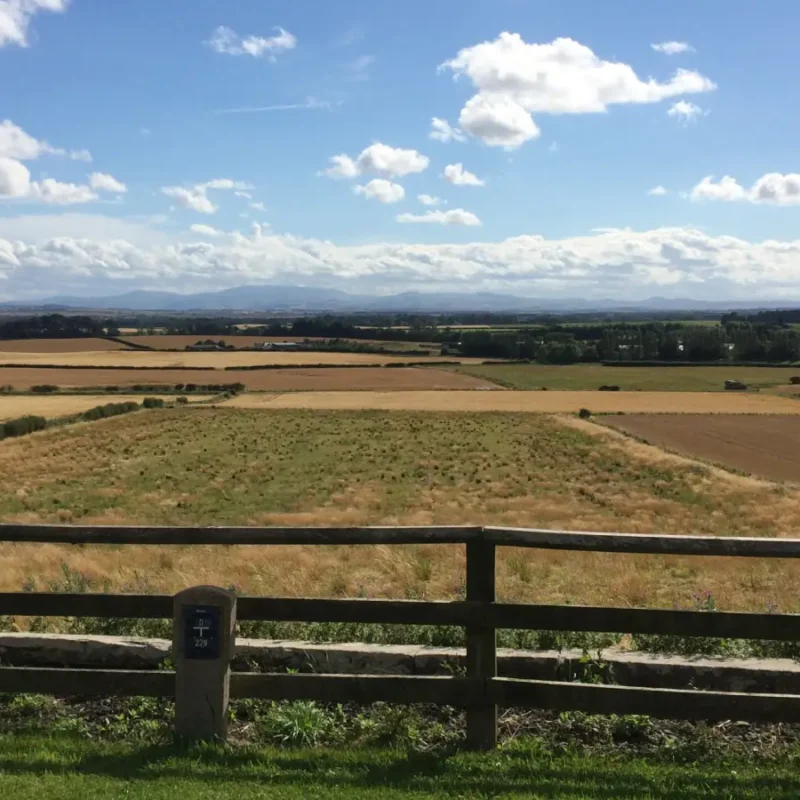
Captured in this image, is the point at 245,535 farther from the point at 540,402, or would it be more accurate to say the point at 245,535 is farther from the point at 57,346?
the point at 57,346

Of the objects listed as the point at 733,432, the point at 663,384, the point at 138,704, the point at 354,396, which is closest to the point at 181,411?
the point at 354,396

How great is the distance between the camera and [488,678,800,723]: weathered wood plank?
414 cm

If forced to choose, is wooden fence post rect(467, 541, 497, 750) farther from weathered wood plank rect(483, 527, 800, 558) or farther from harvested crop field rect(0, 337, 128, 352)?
harvested crop field rect(0, 337, 128, 352)

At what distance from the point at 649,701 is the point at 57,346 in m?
145

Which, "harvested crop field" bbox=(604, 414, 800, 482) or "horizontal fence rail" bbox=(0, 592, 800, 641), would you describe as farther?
"harvested crop field" bbox=(604, 414, 800, 482)

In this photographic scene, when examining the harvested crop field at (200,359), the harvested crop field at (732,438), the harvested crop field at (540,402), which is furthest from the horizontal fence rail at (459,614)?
the harvested crop field at (200,359)

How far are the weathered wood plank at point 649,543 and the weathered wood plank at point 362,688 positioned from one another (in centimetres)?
80

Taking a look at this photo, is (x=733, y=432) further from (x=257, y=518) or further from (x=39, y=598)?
(x=39, y=598)

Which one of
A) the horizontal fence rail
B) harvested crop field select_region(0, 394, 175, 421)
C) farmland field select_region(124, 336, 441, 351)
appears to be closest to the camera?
the horizontal fence rail

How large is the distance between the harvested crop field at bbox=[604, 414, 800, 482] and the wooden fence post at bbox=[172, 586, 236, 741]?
1490 inches

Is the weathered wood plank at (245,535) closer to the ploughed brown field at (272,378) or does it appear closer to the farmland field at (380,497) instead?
the farmland field at (380,497)

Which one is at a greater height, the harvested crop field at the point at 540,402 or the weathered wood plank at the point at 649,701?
the weathered wood plank at the point at 649,701

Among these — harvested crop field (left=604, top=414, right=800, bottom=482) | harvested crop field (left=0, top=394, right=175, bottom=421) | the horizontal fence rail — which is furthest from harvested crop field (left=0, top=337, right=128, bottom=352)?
the horizontal fence rail

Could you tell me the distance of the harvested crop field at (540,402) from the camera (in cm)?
6888
